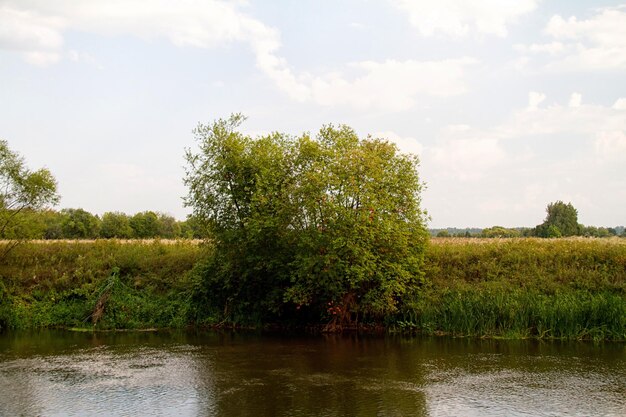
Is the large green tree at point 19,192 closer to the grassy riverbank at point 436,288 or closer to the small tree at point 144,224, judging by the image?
the grassy riverbank at point 436,288

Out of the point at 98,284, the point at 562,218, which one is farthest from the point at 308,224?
the point at 562,218

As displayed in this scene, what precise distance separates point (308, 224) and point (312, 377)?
29.6 feet

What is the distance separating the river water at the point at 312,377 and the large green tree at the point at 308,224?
2.45 meters

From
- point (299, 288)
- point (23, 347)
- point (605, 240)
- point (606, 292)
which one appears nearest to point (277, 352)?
point (299, 288)

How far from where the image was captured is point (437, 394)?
1470 cm

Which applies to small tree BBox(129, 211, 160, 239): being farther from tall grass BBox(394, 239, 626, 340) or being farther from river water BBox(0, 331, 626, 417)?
tall grass BBox(394, 239, 626, 340)

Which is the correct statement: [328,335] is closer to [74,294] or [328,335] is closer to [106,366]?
[106,366]

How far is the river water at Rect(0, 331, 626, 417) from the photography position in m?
13.7

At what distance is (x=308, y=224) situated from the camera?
24.7m

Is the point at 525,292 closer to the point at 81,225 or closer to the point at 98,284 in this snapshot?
the point at 98,284

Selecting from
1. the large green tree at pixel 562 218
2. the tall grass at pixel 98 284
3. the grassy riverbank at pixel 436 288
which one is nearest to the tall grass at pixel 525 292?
the grassy riverbank at pixel 436 288

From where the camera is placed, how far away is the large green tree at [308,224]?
2350 centimetres

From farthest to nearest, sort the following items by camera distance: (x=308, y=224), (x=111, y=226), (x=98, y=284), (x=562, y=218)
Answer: (x=111, y=226)
(x=562, y=218)
(x=98, y=284)
(x=308, y=224)

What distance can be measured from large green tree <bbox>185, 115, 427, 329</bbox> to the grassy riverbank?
1.99 meters
